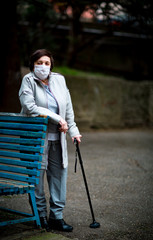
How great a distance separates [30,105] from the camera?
321cm

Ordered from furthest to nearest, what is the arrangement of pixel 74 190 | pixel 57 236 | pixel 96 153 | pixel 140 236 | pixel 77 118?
1. pixel 77 118
2. pixel 96 153
3. pixel 74 190
4. pixel 140 236
5. pixel 57 236

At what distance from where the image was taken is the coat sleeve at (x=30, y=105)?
3213mm

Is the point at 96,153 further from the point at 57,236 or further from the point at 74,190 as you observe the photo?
the point at 57,236

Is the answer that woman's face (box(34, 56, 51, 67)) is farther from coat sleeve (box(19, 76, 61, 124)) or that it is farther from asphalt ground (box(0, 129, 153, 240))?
asphalt ground (box(0, 129, 153, 240))

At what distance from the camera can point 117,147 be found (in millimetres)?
7949

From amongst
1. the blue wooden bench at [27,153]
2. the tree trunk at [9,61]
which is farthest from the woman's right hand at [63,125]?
the tree trunk at [9,61]

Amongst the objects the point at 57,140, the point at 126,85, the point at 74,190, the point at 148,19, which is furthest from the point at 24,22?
the point at 57,140

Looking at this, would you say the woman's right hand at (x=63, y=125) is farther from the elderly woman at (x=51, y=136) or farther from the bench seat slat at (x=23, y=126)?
the bench seat slat at (x=23, y=126)

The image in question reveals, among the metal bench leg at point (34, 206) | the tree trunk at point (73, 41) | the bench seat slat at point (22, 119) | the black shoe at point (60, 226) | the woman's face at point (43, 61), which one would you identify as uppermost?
the tree trunk at point (73, 41)

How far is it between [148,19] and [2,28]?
10.5 feet

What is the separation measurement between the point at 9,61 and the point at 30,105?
4678mm

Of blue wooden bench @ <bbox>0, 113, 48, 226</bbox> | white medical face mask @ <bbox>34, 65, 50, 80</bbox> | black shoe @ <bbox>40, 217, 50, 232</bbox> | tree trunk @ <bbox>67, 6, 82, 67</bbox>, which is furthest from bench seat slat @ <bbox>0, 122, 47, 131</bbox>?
tree trunk @ <bbox>67, 6, 82, 67</bbox>

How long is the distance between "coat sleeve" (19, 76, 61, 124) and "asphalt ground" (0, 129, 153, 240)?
3.61 ft

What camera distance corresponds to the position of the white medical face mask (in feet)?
11.1
